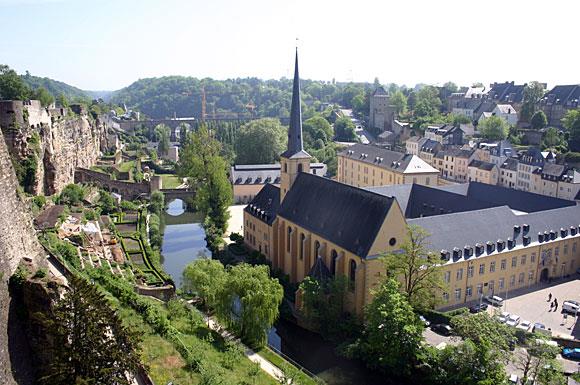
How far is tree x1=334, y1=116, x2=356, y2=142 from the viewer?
115 metres

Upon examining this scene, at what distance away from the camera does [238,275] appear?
30953mm

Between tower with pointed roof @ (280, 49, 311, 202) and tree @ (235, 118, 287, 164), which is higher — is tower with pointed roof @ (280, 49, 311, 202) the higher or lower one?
the higher one

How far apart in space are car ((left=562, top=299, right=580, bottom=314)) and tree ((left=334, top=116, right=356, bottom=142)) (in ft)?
262

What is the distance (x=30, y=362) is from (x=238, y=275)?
14995mm

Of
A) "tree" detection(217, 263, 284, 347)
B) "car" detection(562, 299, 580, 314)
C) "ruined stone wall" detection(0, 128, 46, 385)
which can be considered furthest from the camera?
"car" detection(562, 299, 580, 314)

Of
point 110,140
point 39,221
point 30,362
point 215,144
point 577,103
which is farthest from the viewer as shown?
point 110,140

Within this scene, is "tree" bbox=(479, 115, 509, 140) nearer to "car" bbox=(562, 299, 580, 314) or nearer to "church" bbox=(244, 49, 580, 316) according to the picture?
"church" bbox=(244, 49, 580, 316)

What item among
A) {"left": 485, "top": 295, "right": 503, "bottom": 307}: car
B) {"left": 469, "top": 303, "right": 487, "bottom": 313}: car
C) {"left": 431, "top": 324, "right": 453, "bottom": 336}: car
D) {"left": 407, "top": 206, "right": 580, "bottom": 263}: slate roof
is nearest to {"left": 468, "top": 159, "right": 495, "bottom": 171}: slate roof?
{"left": 407, "top": 206, "right": 580, "bottom": 263}: slate roof

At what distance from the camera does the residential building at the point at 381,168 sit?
65375mm

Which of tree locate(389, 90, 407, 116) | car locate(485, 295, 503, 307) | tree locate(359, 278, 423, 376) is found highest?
tree locate(389, 90, 407, 116)

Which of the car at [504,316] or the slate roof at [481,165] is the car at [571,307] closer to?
the car at [504,316]

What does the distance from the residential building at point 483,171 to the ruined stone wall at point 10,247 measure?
65823 mm

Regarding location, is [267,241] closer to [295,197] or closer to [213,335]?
[295,197]

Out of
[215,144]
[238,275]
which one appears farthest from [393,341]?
[215,144]
